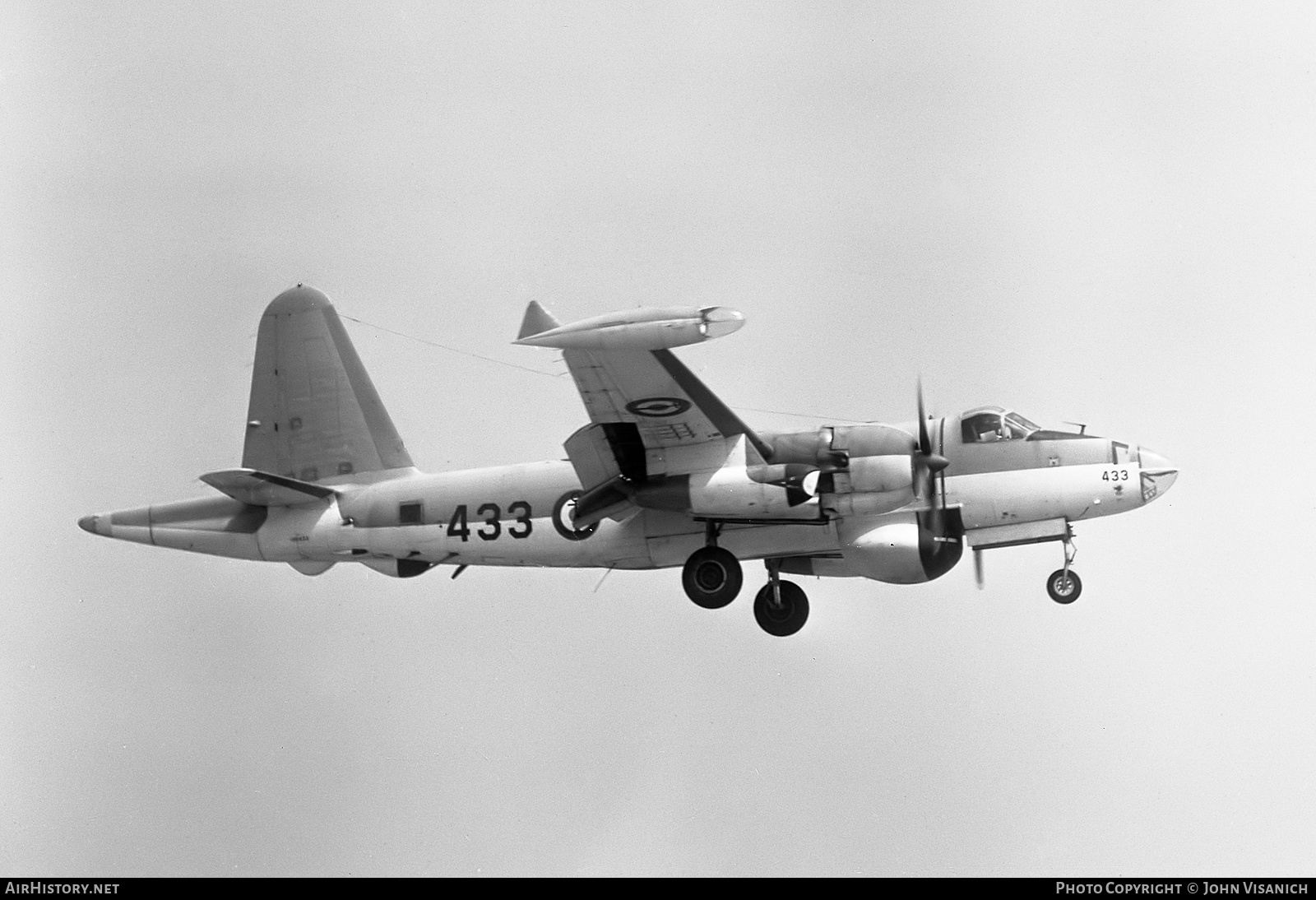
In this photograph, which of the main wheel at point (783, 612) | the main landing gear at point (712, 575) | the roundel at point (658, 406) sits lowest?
the main wheel at point (783, 612)

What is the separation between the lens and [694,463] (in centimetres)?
2681

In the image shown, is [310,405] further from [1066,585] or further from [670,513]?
[1066,585]

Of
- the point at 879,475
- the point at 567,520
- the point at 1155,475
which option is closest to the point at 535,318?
the point at 567,520

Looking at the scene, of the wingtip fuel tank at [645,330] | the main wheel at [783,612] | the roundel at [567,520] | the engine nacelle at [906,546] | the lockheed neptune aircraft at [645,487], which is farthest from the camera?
the main wheel at [783,612]

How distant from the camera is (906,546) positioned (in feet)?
92.2

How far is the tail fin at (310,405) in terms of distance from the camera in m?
31.5

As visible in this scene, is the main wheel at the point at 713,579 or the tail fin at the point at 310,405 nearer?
the main wheel at the point at 713,579

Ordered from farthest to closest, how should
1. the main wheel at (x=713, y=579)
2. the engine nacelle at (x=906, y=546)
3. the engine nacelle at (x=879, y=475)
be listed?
the engine nacelle at (x=906, y=546) < the main wheel at (x=713, y=579) < the engine nacelle at (x=879, y=475)

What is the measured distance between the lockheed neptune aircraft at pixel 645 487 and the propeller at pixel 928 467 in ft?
0.14

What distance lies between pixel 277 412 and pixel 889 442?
1283 centimetres

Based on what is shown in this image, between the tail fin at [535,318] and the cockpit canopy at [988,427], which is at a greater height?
the tail fin at [535,318]

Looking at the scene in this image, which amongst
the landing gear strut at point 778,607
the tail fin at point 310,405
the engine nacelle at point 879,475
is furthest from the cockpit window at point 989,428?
the tail fin at point 310,405

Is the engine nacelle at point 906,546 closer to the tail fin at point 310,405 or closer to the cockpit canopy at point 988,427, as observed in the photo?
the cockpit canopy at point 988,427

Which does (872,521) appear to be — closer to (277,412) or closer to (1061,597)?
(1061,597)
